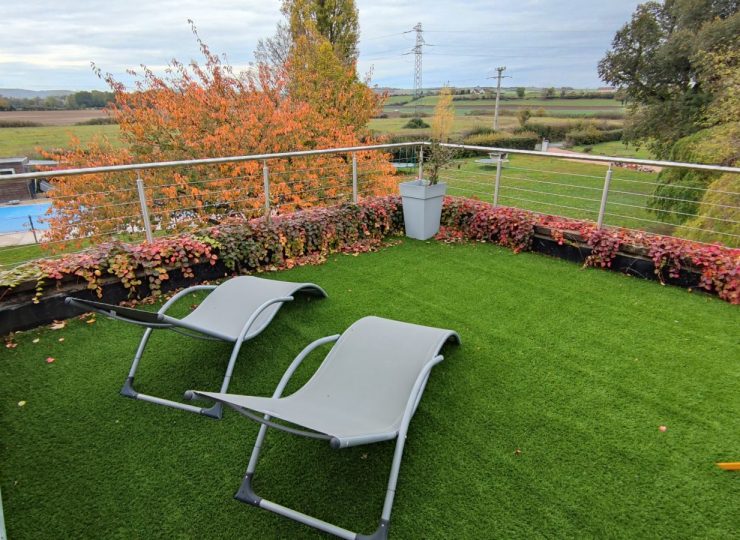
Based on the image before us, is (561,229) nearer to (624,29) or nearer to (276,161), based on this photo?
(276,161)

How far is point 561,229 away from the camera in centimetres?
525

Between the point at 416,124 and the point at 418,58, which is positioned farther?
the point at 416,124

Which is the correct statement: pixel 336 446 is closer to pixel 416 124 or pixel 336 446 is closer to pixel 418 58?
pixel 418 58

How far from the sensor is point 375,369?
2551 mm

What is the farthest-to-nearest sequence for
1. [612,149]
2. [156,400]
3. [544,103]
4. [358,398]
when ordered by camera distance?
[544,103] < [612,149] < [156,400] < [358,398]

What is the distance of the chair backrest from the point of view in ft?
7.39

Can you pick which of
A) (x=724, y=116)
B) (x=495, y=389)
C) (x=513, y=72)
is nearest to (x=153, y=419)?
(x=495, y=389)

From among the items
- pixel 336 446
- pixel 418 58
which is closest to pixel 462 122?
pixel 418 58

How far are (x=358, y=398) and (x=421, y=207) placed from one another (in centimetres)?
401

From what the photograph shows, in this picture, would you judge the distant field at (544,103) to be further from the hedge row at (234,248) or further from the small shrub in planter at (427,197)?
the hedge row at (234,248)

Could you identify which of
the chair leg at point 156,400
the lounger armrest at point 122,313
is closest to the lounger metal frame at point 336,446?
the chair leg at point 156,400

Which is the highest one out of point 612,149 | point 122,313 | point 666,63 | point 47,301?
point 666,63

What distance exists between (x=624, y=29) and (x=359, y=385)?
23727mm

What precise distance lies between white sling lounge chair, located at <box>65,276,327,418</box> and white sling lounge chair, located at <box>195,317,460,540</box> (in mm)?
569
